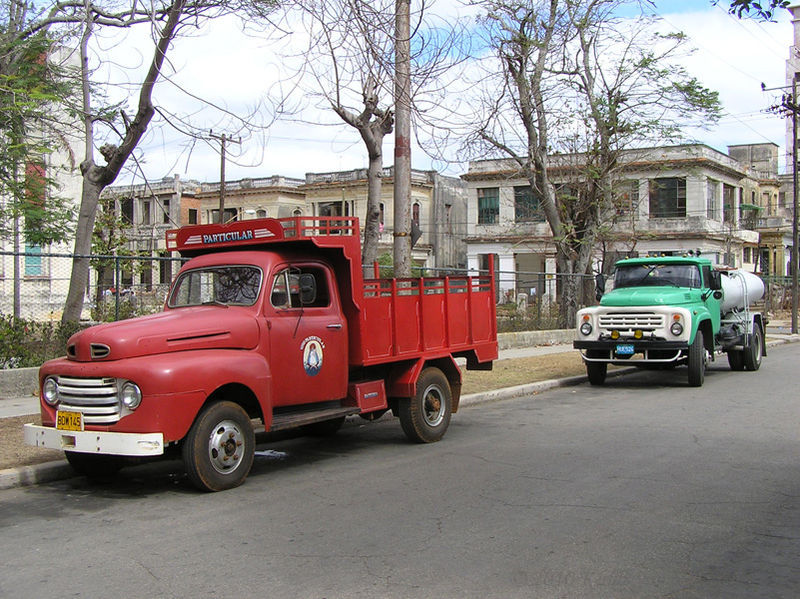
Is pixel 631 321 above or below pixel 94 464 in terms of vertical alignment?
above

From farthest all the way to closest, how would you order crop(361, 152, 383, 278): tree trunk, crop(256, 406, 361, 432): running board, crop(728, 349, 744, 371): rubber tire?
crop(728, 349, 744, 371): rubber tire < crop(361, 152, 383, 278): tree trunk < crop(256, 406, 361, 432): running board

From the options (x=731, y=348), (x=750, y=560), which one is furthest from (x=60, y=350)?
(x=731, y=348)

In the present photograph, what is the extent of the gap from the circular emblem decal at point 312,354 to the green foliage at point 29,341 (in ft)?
20.3

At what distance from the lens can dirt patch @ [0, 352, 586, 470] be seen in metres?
8.59

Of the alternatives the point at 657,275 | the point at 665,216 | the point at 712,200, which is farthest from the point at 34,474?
the point at 712,200

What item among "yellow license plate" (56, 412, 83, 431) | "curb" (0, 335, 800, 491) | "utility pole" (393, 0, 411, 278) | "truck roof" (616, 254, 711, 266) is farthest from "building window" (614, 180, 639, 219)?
"yellow license plate" (56, 412, 83, 431)

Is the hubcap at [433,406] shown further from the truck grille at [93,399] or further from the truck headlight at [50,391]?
the truck headlight at [50,391]

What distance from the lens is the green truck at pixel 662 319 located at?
50.3ft

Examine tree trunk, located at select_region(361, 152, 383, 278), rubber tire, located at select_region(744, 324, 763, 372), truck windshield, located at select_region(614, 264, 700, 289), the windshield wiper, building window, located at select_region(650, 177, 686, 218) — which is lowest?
rubber tire, located at select_region(744, 324, 763, 372)

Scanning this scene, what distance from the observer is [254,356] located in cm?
786

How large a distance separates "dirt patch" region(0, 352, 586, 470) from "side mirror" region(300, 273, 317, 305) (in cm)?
306

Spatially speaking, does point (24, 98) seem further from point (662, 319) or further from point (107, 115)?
point (662, 319)

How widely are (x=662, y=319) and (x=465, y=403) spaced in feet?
14.4

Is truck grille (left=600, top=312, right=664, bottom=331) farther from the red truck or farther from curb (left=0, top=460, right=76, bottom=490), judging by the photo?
curb (left=0, top=460, right=76, bottom=490)
